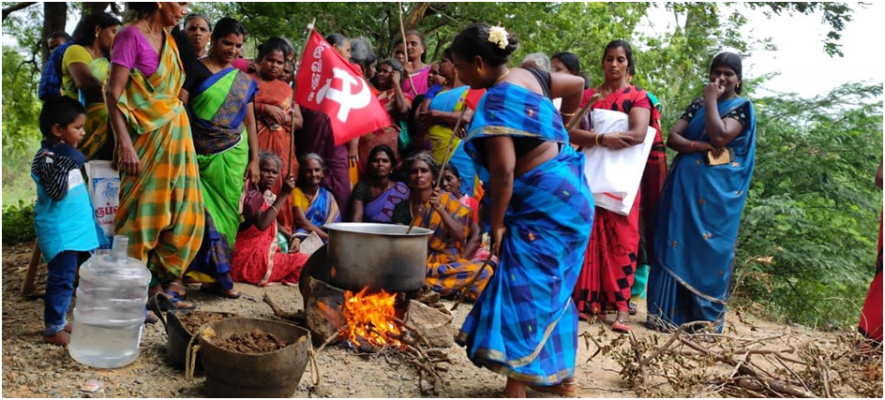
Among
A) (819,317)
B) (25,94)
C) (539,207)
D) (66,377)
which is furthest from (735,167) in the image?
(25,94)

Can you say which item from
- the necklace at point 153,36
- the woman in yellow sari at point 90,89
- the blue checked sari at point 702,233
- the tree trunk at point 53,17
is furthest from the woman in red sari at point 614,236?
the tree trunk at point 53,17

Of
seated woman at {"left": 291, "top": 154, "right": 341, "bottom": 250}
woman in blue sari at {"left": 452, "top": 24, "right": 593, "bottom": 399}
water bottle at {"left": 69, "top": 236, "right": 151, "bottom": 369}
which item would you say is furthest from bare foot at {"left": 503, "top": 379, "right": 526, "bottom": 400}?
seated woman at {"left": 291, "top": 154, "right": 341, "bottom": 250}

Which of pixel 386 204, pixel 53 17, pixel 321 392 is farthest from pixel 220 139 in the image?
pixel 53 17

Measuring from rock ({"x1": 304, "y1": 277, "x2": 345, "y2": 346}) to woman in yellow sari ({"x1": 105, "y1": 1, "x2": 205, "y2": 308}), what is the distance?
0.83 meters

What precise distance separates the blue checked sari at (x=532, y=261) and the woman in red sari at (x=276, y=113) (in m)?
2.76

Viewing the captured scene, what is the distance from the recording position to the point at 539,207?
3.26 m

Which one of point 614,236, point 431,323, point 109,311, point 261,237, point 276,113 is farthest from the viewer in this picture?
point 276,113

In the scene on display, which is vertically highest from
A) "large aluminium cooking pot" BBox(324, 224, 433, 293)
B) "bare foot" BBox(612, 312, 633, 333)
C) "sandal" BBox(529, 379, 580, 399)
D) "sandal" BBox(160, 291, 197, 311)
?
"large aluminium cooking pot" BBox(324, 224, 433, 293)

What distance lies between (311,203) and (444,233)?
43.1 inches

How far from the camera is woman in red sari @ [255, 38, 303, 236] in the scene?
5.62 metres

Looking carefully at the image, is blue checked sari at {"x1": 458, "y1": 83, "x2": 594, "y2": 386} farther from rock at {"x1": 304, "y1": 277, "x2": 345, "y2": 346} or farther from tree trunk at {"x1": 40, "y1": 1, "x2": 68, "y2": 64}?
tree trunk at {"x1": 40, "y1": 1, "x2": 68, "y2": 64}

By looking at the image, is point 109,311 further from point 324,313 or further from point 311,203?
point 311,203

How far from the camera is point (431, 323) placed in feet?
14.0

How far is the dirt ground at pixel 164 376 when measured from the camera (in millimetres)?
3203
